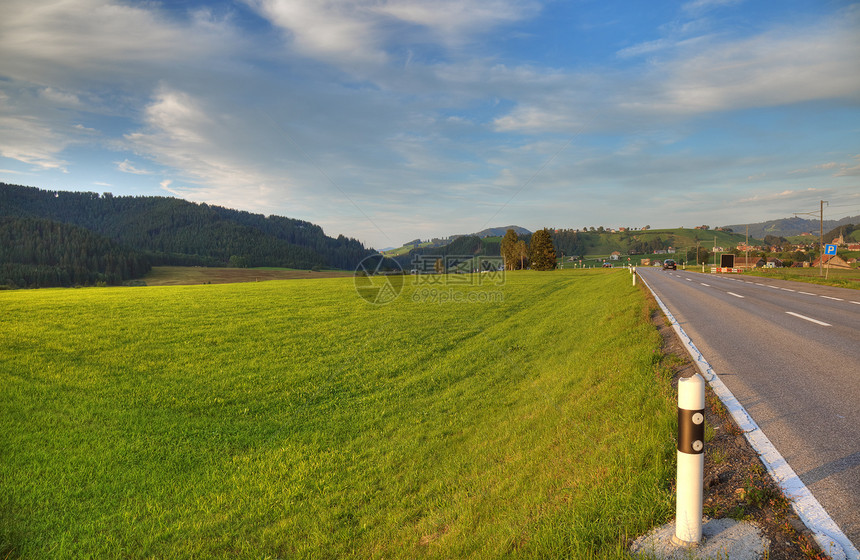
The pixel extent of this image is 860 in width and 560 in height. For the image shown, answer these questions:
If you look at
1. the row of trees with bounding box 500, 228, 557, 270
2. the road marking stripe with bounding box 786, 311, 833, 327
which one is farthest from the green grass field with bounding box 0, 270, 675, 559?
the row of trees with bounding box 500, 228, 557, 270

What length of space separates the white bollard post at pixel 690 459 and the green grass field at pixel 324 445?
0.54m

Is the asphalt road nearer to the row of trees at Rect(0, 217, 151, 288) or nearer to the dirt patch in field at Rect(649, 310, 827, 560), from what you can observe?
the dirt patch in field at Rect(649, 310, 827, 560)

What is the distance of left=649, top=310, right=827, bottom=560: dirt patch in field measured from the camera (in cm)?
310

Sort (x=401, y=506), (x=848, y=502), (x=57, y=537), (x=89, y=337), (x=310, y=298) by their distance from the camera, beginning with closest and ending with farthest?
(x=848, y=502) → (x=57, y=537) → (x=401, y=506) → (x=89, y=337) → (x=310, y=298)

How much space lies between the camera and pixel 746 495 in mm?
3721

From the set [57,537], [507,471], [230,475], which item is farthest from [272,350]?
[507,471]

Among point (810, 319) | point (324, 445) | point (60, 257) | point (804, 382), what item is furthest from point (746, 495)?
point (60, 257)

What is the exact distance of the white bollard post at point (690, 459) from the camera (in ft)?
10.0

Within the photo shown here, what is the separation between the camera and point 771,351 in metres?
9.30

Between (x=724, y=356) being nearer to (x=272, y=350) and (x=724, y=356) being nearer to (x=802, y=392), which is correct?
(x=802, y=392)

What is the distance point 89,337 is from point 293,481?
12328 mm

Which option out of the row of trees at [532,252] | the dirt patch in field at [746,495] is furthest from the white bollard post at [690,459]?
the row of trees at [532,252]

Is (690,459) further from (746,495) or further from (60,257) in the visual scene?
(60,257)

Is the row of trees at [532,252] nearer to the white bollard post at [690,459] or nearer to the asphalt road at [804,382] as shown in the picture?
the asphalt road at [804,382]
